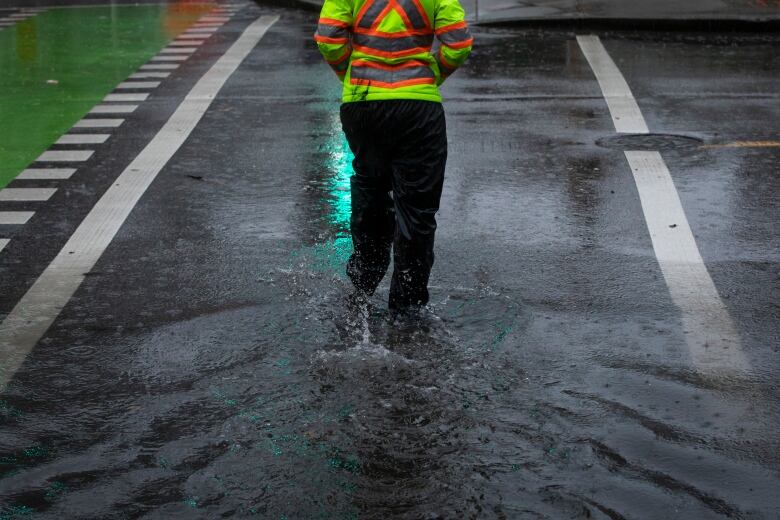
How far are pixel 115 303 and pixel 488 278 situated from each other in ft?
6.87

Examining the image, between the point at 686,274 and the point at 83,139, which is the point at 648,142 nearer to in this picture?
the point at 686,274

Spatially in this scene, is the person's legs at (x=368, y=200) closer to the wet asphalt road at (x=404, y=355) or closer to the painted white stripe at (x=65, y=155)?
the wet asphalt road at (x=404, y=355)

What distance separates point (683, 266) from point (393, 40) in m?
2.41

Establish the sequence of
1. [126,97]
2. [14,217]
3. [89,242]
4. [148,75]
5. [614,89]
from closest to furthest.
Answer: [89,242] < [14,217] < [614,89] < [126,97] < [148,75]

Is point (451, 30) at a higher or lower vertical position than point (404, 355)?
higher

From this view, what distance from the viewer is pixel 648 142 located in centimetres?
1120

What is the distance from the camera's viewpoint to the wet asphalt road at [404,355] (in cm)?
498

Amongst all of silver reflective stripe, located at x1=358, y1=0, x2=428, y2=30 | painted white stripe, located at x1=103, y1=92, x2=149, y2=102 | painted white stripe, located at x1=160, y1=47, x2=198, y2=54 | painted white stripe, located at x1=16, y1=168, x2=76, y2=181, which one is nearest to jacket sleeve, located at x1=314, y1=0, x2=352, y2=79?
silver reflective stripe, located at x1=358, y1=0, x2=428, y2=30

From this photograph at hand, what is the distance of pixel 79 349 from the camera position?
6.55m

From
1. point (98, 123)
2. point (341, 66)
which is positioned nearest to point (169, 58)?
point (98, 123)

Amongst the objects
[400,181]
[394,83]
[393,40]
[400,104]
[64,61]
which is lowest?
[64,61]

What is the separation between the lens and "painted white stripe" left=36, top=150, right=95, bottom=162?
11.1m

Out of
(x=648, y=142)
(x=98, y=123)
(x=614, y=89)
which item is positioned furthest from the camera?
(x=614, y=89)

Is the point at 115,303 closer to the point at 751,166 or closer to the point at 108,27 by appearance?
the point at 751,166
